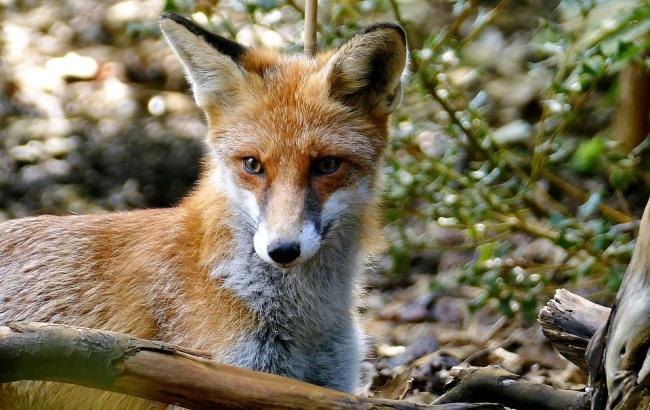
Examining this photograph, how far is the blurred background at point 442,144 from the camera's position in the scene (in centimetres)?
542

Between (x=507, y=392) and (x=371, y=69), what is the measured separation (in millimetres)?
1721

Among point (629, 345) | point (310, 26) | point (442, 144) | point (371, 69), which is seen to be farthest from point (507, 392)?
point (442, 144)

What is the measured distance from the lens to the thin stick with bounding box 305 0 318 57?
491 centimetres

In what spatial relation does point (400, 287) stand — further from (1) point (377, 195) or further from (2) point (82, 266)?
(2) point (82, 266)

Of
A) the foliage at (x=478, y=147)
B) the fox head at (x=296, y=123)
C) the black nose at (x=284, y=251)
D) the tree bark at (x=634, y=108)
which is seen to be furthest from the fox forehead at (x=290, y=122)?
the tree bark at (x=634, y=108)

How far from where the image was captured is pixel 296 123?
13.5 ft

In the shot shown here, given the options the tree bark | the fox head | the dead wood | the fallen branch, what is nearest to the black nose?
the fox head

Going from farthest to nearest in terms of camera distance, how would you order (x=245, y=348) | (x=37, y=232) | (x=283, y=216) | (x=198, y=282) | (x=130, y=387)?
(x=37, y=232), (x=198, y=282), (x=245, y=348), (x=283, y=216), (x=130, y=387)

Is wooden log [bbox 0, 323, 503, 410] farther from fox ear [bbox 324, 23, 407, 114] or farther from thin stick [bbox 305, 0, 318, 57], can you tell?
thin stick [bbox 305, 0, 318, 57]

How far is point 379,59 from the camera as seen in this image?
4.32m

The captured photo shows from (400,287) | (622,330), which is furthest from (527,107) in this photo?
(622,330)

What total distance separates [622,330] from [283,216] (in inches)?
58.6

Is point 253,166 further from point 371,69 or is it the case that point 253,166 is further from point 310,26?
point 310,26

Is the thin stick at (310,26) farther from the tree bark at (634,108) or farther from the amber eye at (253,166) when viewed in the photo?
the tree bark at (634,108)
